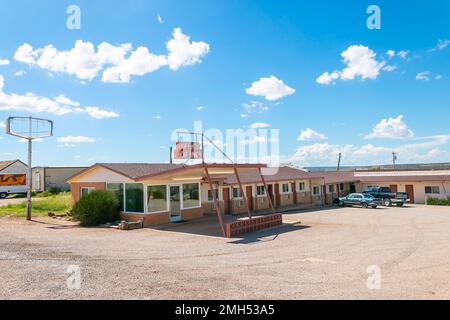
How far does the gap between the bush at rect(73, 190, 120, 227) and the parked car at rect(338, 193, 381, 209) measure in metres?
21.3

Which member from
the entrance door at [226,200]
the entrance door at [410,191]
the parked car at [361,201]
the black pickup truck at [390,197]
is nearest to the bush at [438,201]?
the entrance door at [410,191]

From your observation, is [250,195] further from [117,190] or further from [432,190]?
[432,190]

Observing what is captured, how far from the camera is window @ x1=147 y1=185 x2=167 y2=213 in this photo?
20328mm

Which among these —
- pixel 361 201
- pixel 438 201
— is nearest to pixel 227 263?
pixel 361 201

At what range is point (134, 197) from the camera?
20688 mm

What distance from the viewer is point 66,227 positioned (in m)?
19.9

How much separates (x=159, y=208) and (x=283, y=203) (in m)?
14.8

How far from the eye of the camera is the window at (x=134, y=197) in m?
20.3

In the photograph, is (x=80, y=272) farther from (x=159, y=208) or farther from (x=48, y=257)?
(x=159, y=208)

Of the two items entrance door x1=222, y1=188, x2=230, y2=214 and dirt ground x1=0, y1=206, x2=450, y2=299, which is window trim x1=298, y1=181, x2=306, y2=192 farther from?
dirt ground x1=0, y1=206, x2=450, y2=299
